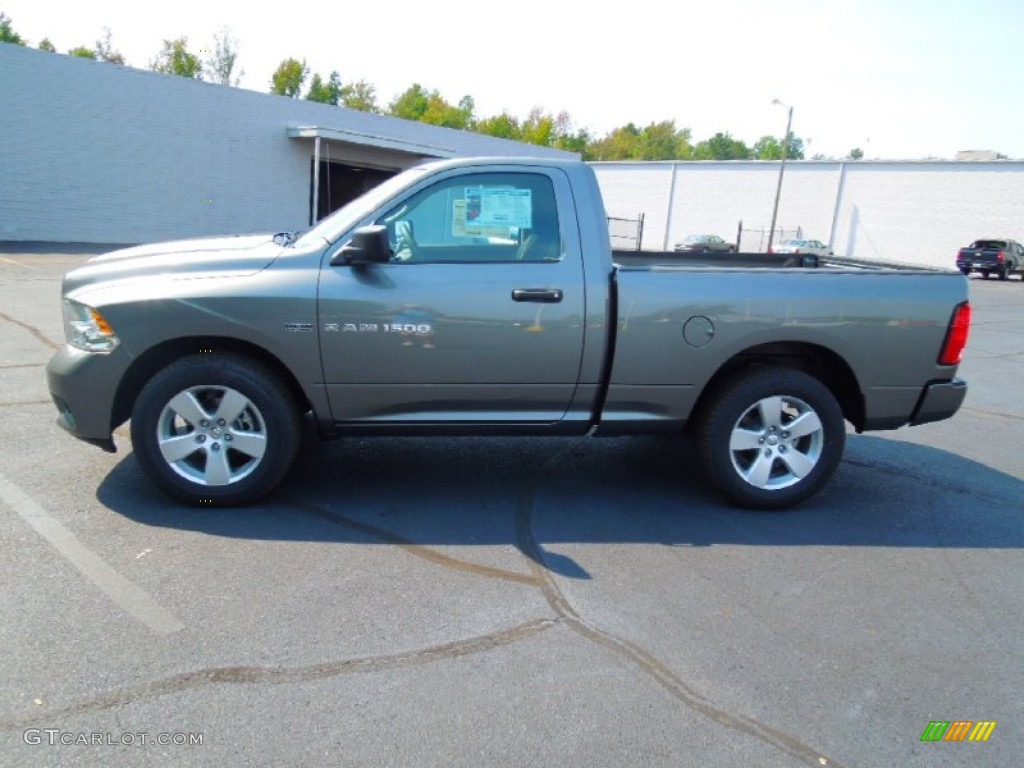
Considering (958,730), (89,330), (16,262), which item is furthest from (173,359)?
(16,262)

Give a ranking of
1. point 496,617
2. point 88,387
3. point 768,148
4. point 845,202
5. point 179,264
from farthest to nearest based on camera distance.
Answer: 1. point 768,148
2. point 845,202
3. point 179,264
4. point 88,387
5. point 496,617

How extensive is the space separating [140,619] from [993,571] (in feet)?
14.0

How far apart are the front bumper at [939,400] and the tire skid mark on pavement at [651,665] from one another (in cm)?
257

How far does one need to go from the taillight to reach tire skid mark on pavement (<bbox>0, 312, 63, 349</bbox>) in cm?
818

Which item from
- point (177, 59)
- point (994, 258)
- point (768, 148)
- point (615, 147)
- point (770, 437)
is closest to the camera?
point (770, 437)

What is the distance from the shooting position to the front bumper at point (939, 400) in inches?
184

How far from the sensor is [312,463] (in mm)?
5211

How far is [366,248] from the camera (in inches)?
158

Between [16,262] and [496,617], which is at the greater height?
[496,617]

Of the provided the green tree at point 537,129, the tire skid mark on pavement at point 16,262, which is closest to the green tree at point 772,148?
the green tree at point 537,129

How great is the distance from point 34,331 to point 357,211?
6.50 m

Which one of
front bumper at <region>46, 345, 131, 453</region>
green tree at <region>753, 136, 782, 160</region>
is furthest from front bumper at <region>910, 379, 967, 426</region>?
green tree at <region>753, 136, 782, 160</region>

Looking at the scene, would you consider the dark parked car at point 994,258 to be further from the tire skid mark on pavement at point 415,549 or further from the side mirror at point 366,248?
the tire skid mark on pavement at point 415,549

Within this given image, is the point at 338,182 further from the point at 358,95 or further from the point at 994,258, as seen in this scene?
the point at 358,95
